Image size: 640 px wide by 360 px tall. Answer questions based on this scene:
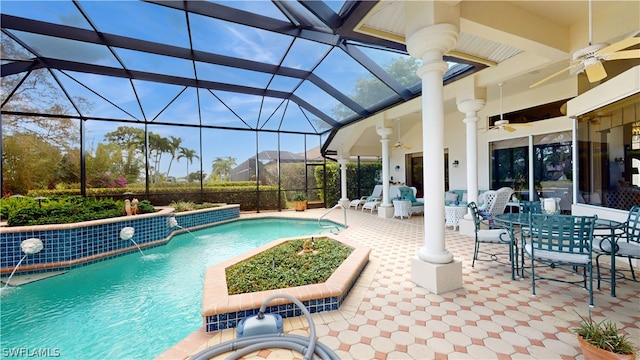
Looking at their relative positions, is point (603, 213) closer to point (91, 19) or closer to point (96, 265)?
point (96, 265)

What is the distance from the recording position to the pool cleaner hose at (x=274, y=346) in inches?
76.4

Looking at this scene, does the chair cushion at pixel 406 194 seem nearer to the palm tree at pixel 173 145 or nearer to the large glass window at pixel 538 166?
the large glass window at pixel 538 166

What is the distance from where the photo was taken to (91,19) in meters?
5.17

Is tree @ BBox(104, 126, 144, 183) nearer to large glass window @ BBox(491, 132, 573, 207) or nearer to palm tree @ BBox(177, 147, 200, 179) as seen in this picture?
palm tree @ BBox(177, 147, 200, 179)

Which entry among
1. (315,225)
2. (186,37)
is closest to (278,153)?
(315,225)

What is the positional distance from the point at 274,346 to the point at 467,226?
18.2 feet

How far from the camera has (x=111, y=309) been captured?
10.5ft

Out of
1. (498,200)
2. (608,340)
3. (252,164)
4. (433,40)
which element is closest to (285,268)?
(608,340)

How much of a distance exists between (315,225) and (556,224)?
690cm

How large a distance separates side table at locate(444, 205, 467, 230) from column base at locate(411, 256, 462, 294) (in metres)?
3.76

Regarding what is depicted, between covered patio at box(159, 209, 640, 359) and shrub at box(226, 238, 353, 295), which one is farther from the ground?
shrub at box(226, 238, 353, 295)

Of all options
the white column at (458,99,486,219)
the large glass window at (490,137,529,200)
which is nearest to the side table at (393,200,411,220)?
the white column at (458,99,486,219)

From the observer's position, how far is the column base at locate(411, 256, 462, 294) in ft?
9.99

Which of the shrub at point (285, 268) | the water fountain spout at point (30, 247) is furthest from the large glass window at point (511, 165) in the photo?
the water fountain spout at point (30, 247)
